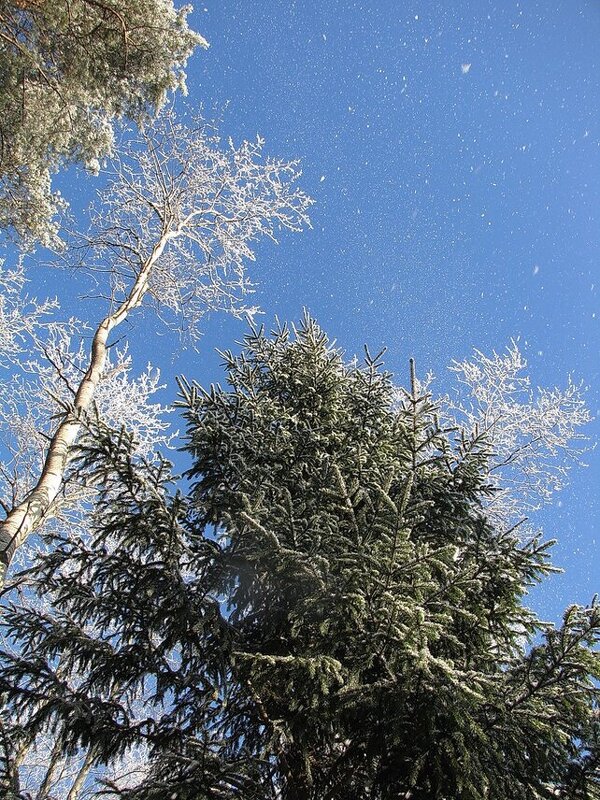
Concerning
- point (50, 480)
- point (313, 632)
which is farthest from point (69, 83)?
point (313, 632)

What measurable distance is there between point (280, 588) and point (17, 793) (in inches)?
90.1

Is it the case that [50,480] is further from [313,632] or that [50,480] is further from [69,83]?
[69,83]

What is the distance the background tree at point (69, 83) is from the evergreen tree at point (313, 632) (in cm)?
534

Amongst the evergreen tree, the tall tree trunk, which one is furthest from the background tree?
the evergreen tree

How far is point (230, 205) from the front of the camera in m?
10.3

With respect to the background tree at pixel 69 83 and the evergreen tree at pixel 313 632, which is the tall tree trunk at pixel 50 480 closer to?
the evergreen tree at pixel 313 632

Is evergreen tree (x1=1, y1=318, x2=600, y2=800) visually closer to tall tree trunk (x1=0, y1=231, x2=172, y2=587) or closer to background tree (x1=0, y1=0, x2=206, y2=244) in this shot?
tall tree trunk (x1=0, y1=231, x2=172, y2=587)

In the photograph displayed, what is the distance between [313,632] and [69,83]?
8.05 metres

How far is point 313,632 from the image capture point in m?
4.16

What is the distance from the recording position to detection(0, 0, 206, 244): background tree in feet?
23.2

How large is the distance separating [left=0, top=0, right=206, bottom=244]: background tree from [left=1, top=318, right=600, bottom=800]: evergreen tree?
5.34m

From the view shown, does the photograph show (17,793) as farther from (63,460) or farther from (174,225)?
(174,225)

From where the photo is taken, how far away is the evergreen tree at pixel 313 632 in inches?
129

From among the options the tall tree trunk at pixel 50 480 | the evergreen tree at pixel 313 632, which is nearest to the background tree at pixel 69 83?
the tall tree trunk at pixel 50 480
